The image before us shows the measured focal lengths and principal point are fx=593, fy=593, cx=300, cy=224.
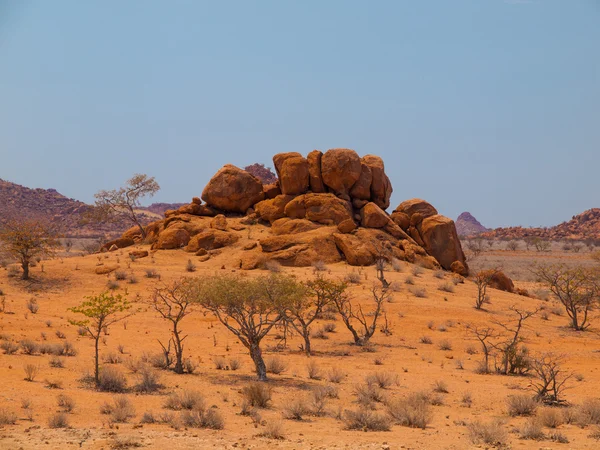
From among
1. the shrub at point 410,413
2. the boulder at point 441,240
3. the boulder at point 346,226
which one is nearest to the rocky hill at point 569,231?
the boulder at point 441,240

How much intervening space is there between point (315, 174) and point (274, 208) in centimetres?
348

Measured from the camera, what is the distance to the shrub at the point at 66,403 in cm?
1176

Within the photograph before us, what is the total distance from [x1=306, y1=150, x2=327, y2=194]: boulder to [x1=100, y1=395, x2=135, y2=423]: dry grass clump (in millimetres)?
27337

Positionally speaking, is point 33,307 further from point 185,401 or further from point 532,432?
point 532,432

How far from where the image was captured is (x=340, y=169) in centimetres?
3741

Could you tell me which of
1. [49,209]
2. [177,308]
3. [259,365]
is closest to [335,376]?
[259,365]

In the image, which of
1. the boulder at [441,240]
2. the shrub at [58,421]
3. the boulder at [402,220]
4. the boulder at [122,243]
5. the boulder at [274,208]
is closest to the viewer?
the shrub at [58,421]

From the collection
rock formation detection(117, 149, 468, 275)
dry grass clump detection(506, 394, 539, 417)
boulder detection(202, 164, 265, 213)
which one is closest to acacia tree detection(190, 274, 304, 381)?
dry grass clump detection(506, 394, 539, 417)

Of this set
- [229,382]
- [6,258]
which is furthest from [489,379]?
[6,258]

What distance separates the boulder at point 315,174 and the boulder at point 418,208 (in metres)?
5.69

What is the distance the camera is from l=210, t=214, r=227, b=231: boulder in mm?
38094

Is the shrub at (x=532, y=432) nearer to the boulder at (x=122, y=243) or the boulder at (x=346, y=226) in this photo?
the boulder at (x=346, y=226)

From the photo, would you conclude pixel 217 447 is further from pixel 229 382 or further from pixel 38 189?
pixel 38 189

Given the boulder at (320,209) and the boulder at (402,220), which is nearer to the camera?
the boulder at (320,209)
